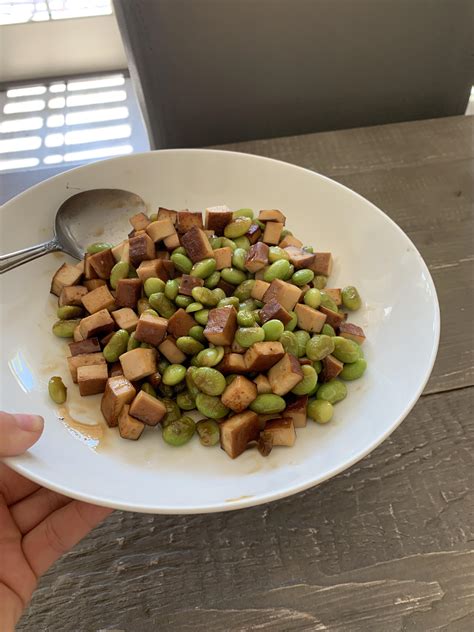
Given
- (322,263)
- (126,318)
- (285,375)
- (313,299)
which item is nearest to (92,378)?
(126,318)

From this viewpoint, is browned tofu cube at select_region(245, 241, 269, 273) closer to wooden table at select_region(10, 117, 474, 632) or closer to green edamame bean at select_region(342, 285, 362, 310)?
green edamame bean at select_region(342, 285, 362, 310)

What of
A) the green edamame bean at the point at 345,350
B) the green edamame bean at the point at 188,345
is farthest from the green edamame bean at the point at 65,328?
the green edamame bean at the point at 345,350

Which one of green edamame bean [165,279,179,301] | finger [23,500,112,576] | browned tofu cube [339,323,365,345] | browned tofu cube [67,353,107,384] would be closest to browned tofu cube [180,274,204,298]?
green edamame bean [165,279,179,301]

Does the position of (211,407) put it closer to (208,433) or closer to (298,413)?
(208,433)

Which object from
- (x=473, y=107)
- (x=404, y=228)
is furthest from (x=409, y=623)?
(x=473, y=107)

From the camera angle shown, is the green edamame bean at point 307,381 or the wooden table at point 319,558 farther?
the green edamame bean at point 307,381

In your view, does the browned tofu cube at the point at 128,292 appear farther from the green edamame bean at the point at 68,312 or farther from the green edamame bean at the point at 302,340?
the green edamame bean at the point at 302,340
